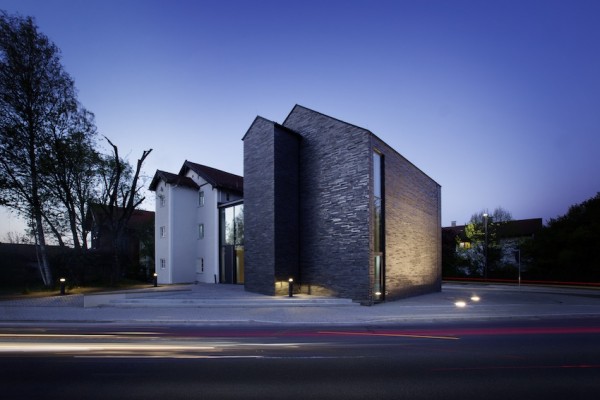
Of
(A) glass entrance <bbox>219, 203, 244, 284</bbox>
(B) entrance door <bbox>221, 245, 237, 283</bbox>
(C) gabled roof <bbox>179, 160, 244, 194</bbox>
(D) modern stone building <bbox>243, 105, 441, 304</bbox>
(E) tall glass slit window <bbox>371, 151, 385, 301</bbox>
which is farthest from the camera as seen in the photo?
(C) gabled roof <bbox>179, 160, 244, 194</bbox>

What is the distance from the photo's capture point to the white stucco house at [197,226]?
1018 inches

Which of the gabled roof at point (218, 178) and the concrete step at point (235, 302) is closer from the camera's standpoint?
the concrete step at point (235, 302)

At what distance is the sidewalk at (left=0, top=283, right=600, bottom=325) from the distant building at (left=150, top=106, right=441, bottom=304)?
1607mm

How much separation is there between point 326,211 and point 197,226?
1474cm

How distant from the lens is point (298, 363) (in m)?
6.97

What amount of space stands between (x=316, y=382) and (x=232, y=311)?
940 centimetres

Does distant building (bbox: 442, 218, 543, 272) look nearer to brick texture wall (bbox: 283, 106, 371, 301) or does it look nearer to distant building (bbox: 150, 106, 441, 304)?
distant building (bbox: 150, 106, 441, 304)

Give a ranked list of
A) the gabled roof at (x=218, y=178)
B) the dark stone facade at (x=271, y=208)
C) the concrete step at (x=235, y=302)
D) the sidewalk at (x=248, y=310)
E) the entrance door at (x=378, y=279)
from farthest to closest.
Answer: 1. the gabled roof at (x=218, y=178)
2. the dark stone facade at (x=271, y=208)
3. the entrance door at (x=378, y=279)
4. the concrete step at (x=235, y=302)
5. the sidewalk at (x=248, y=310)

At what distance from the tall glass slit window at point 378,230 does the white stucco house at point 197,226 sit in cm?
1102

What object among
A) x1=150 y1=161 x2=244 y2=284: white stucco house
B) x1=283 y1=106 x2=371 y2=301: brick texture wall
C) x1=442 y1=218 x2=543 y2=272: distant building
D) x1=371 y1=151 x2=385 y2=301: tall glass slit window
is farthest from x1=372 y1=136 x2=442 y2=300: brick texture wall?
x1=442 y1=218 x2=543 y2=272: distant building

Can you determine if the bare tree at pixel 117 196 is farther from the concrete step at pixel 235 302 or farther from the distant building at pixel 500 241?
the distant building at pixel 500 241

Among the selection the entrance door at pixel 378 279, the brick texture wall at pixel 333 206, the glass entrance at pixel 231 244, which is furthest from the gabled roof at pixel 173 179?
the entrance door at pixel 378 279

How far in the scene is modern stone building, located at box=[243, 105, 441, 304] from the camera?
17.0 meters

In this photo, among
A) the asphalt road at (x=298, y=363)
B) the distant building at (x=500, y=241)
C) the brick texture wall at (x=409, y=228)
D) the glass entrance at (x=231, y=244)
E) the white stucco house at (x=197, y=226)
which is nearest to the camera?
the asphalt road at (x=298, y=363)
